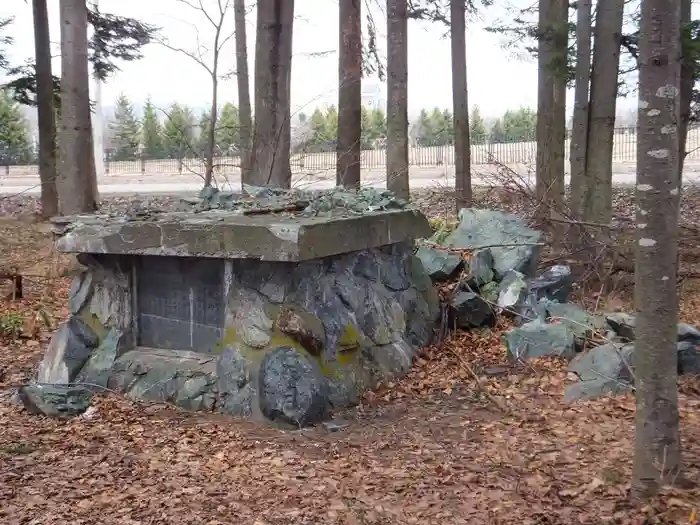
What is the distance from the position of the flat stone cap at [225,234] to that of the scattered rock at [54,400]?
110 centimetres

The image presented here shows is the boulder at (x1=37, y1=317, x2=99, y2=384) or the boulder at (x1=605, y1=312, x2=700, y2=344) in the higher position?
the boulder at (x1=605, y1=312, x2=700, y2=344)

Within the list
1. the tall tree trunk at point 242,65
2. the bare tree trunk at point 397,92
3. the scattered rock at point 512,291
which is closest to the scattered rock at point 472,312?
the scattered rock at point 512,291

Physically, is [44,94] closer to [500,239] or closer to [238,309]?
[500,239]

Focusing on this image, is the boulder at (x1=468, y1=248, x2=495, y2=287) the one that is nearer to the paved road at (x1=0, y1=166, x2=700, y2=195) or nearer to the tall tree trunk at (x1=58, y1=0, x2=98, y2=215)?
the tall tree trunk at (x1=58, y1=0, x2=98, y2=215)

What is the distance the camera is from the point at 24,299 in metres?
9.38

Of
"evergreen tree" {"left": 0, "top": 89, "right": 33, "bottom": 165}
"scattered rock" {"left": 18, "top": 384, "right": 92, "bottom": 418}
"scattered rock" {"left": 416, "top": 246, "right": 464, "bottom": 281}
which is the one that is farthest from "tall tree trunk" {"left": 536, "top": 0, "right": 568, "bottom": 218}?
"evergreen tree" {"left": 0, "top": 89, "right": 33, "bottom": 165}

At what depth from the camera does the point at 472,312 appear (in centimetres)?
754

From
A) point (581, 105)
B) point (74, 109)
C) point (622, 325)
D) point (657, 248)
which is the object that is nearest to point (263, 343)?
point (622, 325)

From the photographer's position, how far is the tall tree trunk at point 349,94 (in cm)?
1091

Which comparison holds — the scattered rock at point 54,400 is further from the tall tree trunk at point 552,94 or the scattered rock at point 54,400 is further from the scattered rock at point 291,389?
the tall tree trunk at point 552,94

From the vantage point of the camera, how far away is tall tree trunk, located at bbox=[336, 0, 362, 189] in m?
10.9

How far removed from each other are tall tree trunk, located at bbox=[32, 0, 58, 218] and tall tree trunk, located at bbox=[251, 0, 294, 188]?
612 cm

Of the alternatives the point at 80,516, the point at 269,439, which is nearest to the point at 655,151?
the point at 269,439

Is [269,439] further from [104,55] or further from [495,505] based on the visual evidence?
[104,55]
